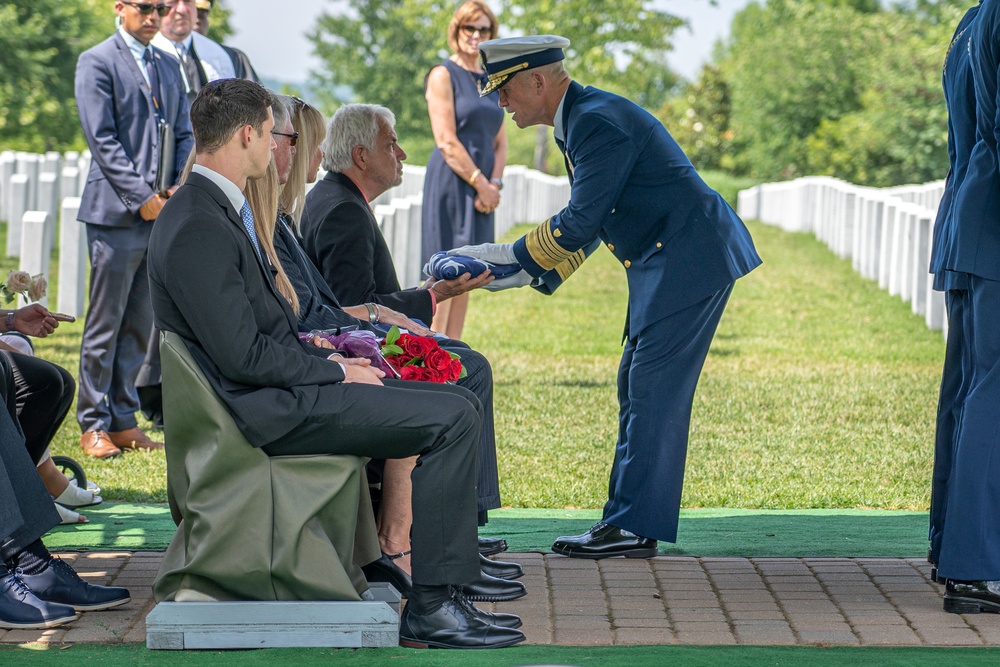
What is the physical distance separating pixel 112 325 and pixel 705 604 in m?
4.08

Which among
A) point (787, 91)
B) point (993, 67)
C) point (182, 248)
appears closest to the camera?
point (182, 248)

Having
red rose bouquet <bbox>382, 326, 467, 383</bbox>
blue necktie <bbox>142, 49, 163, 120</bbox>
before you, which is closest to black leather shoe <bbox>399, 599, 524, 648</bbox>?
red rose bouquet <bbox>382, 326, 467, 383</bbox>

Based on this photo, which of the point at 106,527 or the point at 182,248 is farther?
the point at 106,527

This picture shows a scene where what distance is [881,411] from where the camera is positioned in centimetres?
945

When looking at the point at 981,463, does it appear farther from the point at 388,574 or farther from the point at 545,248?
the point at 388,574

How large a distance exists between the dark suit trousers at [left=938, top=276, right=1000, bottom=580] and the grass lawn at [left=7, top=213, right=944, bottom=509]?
1939 mm

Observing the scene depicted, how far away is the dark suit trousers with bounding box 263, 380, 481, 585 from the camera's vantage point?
440 centimetres

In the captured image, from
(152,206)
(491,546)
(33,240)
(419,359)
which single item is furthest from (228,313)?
(33,240)

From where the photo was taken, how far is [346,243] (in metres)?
5.57

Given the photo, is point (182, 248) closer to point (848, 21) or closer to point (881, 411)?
point (881, 411)

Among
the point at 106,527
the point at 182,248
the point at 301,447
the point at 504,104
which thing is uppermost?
the point at 504,104

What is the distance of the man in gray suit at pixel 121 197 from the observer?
7562 millimetres

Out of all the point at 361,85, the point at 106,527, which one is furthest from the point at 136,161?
the point at 361,85

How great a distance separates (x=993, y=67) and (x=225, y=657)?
10.1 feet
